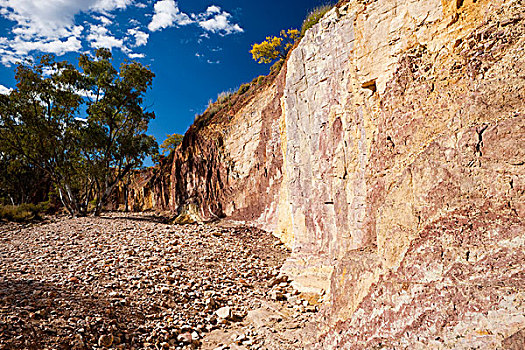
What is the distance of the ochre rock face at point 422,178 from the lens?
249 centimetres

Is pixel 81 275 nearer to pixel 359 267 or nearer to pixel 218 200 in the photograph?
pixel 359 267

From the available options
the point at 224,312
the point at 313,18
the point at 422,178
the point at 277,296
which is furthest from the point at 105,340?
the point at 313,18

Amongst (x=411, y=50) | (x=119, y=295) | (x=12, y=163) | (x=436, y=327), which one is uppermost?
(x=12, y=163)

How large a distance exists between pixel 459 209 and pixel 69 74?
18.5 metres

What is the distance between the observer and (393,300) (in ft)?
10.1

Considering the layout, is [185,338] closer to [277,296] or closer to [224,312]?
→ [224,312]

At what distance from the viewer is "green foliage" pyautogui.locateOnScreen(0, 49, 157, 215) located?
15.3 metres

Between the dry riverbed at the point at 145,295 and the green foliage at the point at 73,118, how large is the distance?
7432mm

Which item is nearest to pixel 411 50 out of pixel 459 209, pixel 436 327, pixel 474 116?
pixel 474 116

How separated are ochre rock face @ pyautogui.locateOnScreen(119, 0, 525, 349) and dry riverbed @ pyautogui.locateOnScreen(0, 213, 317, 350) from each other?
1.26m

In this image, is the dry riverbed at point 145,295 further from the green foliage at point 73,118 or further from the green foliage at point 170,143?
the green foliage at point 170,143

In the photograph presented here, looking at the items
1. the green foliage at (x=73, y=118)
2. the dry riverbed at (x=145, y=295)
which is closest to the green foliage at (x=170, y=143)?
the green foliage at (x=73, y=118)

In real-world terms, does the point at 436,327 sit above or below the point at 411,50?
below

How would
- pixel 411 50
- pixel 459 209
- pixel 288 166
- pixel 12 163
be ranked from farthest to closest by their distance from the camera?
pixel 12 163 → pixel 288 166 → pixel 411 50 → pixel 459 209
